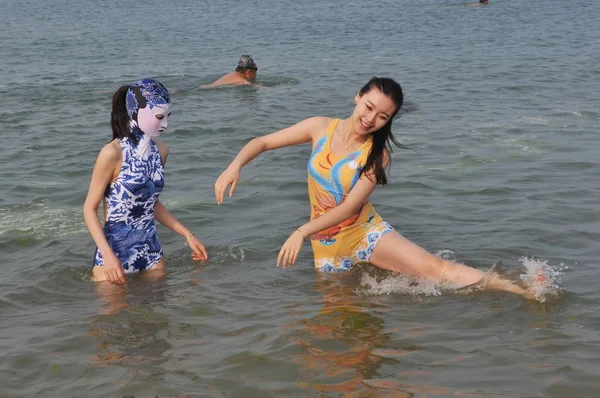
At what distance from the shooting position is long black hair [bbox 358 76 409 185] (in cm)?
616

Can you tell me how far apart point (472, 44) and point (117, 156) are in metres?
18.3

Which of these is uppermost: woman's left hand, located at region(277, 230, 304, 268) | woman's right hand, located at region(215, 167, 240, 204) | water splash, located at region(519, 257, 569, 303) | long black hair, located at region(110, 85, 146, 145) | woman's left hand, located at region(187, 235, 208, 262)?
long black hair, located at region(110, 85, 146, 145)

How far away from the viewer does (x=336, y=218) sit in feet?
20.5

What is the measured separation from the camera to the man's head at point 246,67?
55.4 feet

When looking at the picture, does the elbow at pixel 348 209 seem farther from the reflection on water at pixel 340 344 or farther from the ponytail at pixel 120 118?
the ponytail at pixel 120 118

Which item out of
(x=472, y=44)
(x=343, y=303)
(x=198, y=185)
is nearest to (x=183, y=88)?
(x=198, y=185)

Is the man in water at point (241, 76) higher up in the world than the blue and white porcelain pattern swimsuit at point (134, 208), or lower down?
lower down

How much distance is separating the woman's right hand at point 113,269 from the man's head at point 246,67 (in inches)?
434

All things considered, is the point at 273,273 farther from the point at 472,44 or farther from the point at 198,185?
the point at 472,44

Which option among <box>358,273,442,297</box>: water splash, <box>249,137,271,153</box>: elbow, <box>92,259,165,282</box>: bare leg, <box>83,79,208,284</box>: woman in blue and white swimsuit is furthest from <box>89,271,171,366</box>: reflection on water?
<box>358,273,442,297</box>: water splash

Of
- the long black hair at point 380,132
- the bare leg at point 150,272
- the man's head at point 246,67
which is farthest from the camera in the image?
the man's head at point 246,67

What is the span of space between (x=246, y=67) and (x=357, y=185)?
1096cm

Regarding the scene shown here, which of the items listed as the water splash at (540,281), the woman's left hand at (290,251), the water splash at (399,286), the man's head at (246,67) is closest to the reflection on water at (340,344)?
the water splash at (399,286)

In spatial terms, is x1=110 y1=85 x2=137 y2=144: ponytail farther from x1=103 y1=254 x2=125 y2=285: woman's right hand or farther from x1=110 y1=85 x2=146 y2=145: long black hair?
x1=103 y1=254 x2=125 y2=285: woman's right hand
